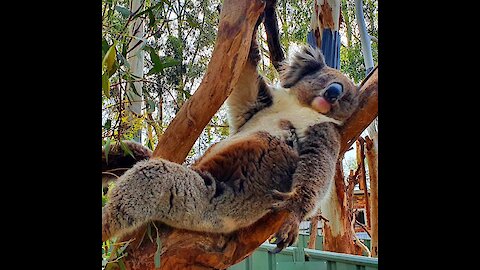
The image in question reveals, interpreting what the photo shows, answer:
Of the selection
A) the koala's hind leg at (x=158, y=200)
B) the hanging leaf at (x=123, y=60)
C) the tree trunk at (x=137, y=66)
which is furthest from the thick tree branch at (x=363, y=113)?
the hanging leaf at (x=123, y=60)

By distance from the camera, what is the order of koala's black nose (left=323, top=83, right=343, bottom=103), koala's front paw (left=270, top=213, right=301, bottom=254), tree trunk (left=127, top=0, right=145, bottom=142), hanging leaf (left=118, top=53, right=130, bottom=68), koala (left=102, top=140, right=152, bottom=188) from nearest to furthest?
hanging leaf (left=118, top=53, right=130, bottom=68), tree trunk (left=127, top=0, right=145, bottom=142), koala's front paw (left=270, top=213, right=301, bottom=254), koala (left=102, top=140, right=152, bottom=188), koala's black nose (left=323, top=83, right=343, bottom=103)

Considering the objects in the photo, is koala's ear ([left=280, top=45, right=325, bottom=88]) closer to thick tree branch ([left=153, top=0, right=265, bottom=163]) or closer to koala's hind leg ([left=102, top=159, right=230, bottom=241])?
thick tree branch ([left=153, top=0, right=265, bottom=163])

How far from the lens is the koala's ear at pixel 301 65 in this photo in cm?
153

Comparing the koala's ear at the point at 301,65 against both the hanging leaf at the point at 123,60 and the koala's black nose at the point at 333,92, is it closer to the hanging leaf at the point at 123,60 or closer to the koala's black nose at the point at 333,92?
the koala's black nose at the point at 333,92

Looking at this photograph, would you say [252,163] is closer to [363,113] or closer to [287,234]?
[287,234]

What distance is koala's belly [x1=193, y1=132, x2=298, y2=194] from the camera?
1.17 m

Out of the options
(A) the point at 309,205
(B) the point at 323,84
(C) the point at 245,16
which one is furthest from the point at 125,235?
(B) the point at 323,84

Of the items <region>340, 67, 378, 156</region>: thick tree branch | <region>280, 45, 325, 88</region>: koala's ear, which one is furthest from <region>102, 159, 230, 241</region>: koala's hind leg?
<region>280, 45, 325, 88</region>: koala's ear

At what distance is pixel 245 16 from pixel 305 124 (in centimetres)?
37

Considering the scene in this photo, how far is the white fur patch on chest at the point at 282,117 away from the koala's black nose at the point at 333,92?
6 cm

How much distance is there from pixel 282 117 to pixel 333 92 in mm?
176

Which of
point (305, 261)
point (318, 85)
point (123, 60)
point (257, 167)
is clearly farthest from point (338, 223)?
point (123, 60)
